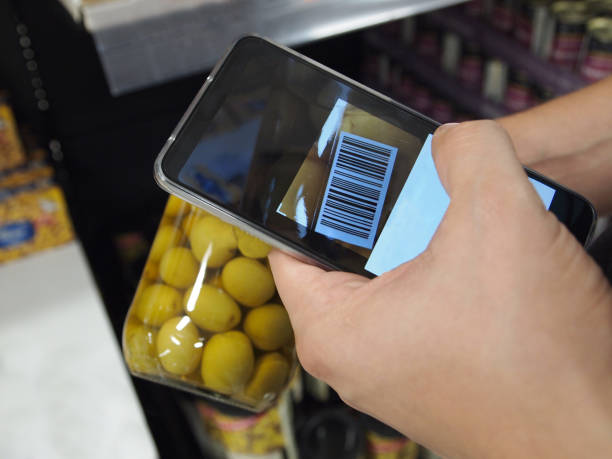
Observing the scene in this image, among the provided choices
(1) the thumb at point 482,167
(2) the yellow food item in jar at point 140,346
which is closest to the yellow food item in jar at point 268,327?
(2) the yellow food item in jar at point 140,346

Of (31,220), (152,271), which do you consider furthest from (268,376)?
→ (31,220)

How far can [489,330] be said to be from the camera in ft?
1.17

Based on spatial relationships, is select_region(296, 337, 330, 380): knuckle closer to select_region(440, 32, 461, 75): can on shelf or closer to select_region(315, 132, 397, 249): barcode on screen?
select_region(315, 132, 397, 249): barcode on screen

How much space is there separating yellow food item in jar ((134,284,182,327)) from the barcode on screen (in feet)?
0.55

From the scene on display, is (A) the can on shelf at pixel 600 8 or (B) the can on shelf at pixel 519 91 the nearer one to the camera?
(A) the can on shelf at pixel 600 8

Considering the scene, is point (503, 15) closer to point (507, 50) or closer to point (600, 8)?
point (507, 50)

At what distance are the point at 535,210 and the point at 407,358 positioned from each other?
140 mm

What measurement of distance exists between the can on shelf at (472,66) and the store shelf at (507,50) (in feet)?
0.08

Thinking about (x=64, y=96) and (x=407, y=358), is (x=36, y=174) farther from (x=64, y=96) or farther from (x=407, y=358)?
(x=407, y=358)

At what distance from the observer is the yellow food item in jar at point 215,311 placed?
521 mm

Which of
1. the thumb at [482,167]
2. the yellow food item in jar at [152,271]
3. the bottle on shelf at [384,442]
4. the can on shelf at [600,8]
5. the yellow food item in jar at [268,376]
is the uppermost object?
the thumb at [482,167]

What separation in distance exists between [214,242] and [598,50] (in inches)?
37.5

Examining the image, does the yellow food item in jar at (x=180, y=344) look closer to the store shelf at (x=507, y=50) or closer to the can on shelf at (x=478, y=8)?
the store shelf at (x=507, y=50)

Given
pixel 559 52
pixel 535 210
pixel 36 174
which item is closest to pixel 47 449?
pixel 36 174
